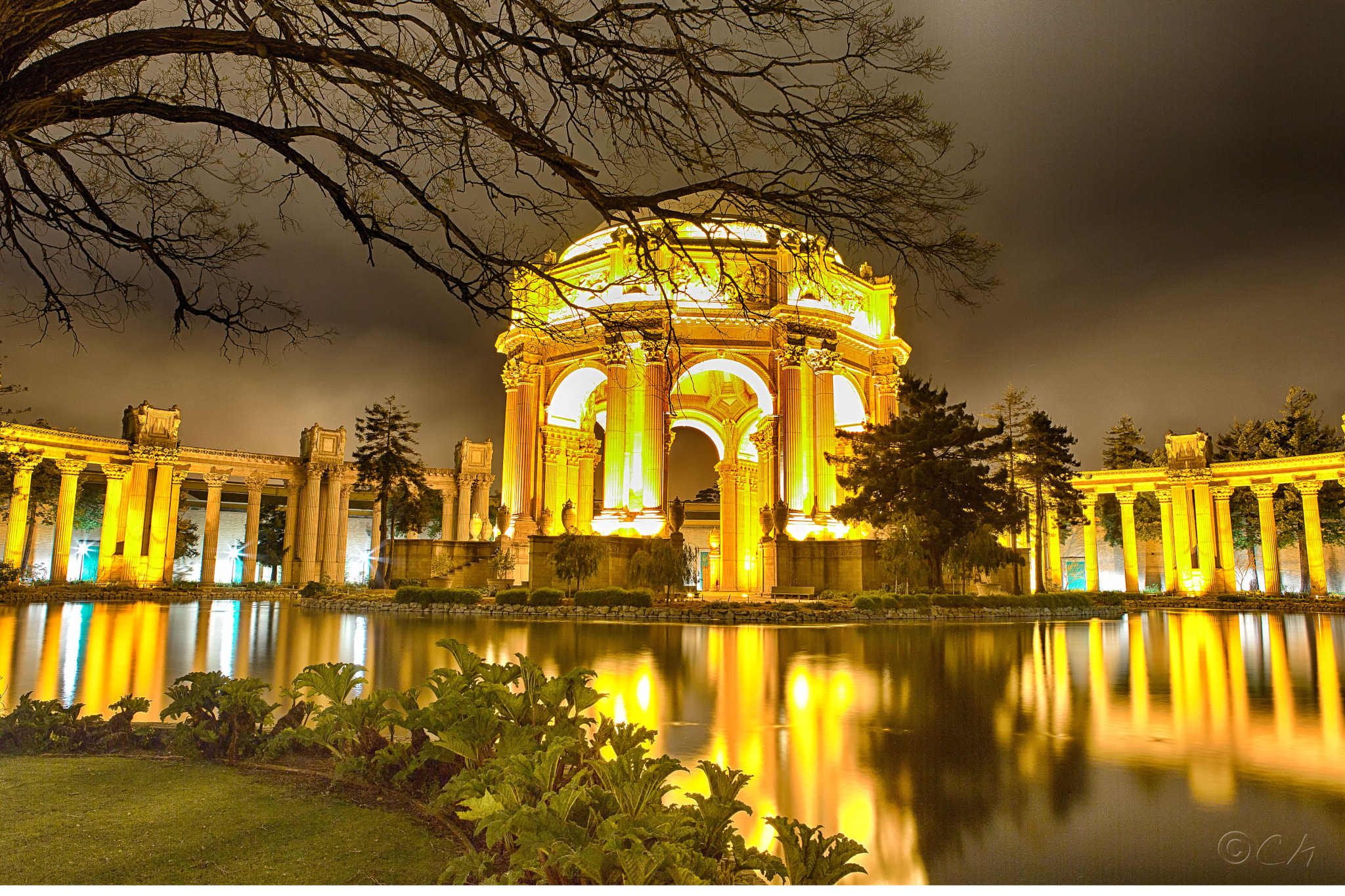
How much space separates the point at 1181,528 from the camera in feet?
170

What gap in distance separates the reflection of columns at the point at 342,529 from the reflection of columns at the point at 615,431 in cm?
2291

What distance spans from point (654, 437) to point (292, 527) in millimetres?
29149

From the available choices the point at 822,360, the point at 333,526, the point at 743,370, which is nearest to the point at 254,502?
the point at 333,526

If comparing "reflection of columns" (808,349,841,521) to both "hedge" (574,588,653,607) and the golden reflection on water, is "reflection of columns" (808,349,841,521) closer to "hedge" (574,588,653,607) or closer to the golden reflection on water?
"hedge" (574,588,653,607)

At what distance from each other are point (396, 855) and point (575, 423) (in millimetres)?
44654

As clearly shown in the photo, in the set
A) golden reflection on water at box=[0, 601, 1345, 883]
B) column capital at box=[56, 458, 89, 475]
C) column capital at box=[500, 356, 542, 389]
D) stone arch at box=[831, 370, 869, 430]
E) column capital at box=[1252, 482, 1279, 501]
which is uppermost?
column capital at box=[500, 356, 542, 389]

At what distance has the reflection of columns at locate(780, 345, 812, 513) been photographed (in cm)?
3853

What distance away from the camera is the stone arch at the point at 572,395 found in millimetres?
45500

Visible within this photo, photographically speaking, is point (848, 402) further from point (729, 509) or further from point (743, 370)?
point (729, 509)

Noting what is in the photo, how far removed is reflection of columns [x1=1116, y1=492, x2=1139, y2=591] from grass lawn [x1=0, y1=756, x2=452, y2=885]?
57.4 meters

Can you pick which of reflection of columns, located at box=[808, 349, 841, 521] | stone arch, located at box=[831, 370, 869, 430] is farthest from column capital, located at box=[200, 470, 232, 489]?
stone arch, located at box=[831, 370, 869, 430]

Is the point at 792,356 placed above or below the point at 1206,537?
above

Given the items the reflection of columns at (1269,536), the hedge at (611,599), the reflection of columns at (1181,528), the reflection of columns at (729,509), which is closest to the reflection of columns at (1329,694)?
the hedge at (611,599)

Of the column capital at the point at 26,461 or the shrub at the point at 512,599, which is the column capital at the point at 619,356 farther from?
the column capital at the point at 26,461
